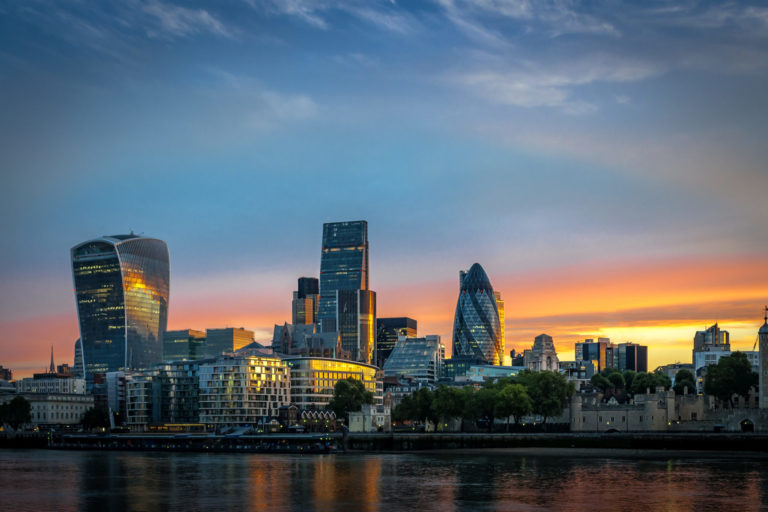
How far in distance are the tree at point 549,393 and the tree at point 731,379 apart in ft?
88.2

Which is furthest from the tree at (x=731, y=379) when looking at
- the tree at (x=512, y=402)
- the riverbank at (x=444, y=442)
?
the tree at (x=512, y=402)

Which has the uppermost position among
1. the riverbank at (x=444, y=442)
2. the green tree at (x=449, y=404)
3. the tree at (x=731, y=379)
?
the tree at (x=731, y=379)

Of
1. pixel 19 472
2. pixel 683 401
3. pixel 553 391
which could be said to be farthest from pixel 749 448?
pixel 19 472

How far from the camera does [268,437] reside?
171 m

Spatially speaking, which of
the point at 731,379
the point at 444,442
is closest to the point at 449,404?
the point at 444,442

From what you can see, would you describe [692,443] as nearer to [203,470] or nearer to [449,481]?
[449,481]

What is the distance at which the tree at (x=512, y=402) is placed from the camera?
160 meters

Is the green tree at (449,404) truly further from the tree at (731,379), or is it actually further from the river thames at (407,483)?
A: the tree at (731,379)

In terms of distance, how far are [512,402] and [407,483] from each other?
73.7 metres

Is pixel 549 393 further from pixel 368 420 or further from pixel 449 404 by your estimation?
pixel 368 420

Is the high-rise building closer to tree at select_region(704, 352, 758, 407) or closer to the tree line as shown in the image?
Result: tree at select_region(704, 352, 758, 407)

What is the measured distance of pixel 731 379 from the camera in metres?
170

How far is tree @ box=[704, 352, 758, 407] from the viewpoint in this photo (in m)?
170

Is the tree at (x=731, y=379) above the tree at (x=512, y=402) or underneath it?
above
